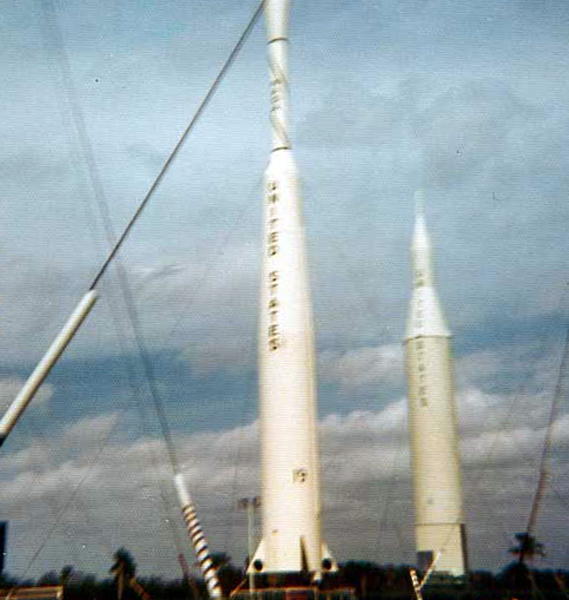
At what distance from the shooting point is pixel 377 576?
53500mm

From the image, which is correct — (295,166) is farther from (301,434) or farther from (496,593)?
(496,593)

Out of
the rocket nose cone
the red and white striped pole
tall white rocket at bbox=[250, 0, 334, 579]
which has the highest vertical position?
the rocket nose cone

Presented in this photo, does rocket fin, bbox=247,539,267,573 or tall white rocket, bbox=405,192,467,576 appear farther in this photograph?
tall white rocket, bbox=405,192,467,576

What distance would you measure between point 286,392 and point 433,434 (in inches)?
371

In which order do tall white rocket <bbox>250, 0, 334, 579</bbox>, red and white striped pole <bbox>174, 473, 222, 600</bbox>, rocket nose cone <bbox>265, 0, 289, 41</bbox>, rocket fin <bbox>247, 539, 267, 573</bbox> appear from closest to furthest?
red and white striped pole <bbox>174, 473, 222, 600</bbox>
tall white rocket <bbox>250, 0, 334, 579</bbox>
rocket fin <bbox>247, 539, 267, 573</bbox>
rocket nose cone <bbox>265, 0, 289, 41</bbox>

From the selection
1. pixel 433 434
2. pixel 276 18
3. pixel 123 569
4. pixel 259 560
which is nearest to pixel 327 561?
pixel 259 560

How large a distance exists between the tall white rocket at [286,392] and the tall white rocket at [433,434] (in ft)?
26.7

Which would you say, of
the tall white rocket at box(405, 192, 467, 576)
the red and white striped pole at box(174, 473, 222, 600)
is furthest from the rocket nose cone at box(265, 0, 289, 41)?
the red and white striped pole at box(174, 473, 222, 600)

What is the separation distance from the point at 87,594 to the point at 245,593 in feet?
106

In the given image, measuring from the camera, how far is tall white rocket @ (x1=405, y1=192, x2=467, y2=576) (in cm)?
2970

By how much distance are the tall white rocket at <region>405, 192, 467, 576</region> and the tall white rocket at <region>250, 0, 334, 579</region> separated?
26.7 ft

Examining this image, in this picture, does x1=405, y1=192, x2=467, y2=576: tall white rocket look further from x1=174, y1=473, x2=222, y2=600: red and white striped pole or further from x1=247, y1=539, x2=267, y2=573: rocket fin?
x1=174, y1=473, x2=222, y2=600: red and white striped pole

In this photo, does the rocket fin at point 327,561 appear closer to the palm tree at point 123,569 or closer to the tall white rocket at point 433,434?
the tall white rocket at point 433,434

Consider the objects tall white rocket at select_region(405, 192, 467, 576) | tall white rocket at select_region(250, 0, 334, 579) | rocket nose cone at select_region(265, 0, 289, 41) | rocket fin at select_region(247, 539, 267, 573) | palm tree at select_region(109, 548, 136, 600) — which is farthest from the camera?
palm tree at select_region(109, 548, 136, 600)
